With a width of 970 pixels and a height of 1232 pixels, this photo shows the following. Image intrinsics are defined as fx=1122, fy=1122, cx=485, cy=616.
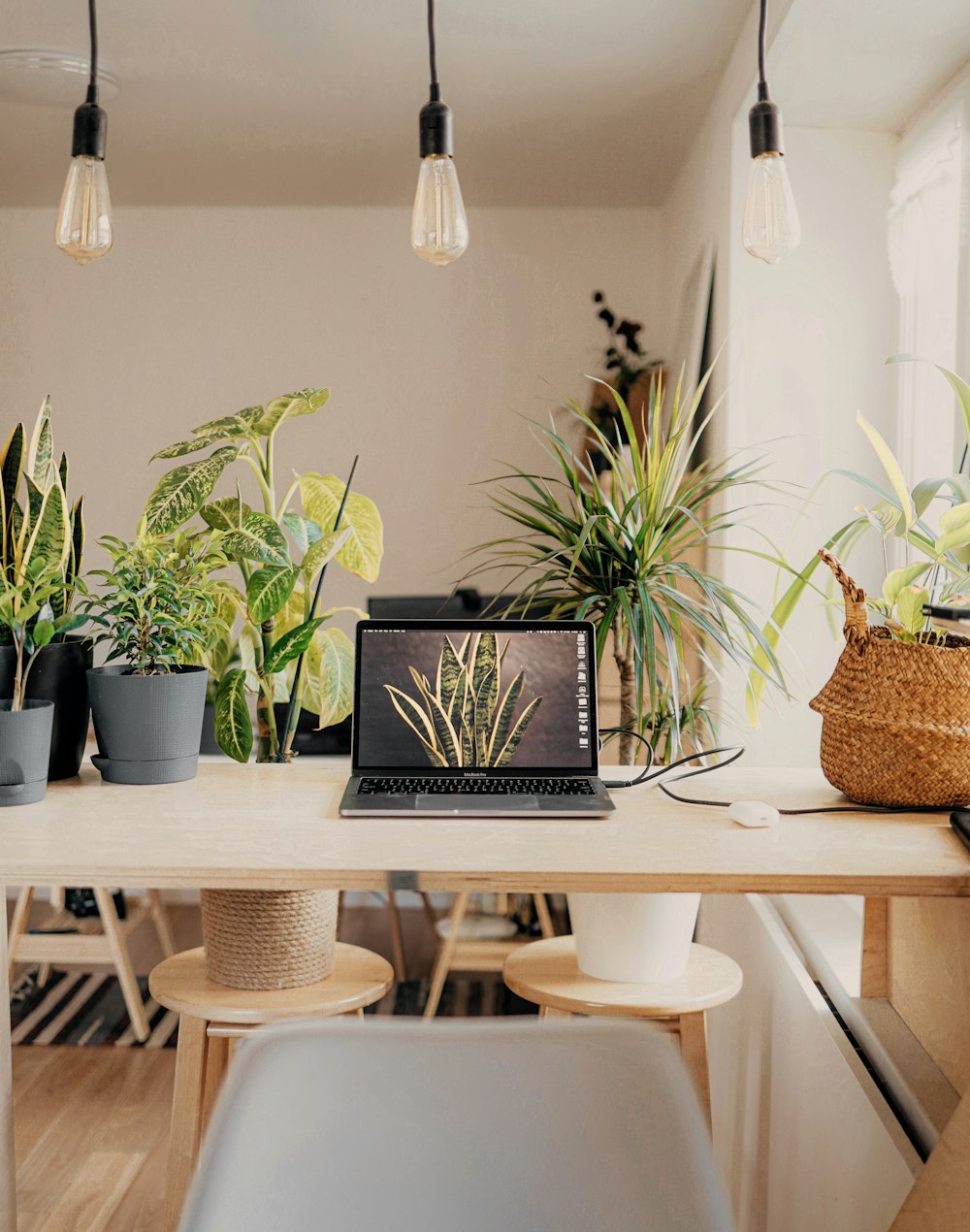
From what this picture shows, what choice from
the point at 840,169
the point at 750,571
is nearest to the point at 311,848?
the point at 750,571

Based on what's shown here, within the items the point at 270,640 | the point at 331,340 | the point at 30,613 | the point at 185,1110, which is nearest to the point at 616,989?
the point at 185,1110

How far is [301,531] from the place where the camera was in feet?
5.99

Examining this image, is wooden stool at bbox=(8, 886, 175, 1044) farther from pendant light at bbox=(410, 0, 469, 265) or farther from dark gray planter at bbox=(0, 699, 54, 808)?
pendant light at bbox=(410, 0, 469, 265)

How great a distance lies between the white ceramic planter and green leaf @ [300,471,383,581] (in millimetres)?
678

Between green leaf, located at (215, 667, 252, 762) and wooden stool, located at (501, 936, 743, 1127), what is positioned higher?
green leaf, located at (215, 667, 252, 762)

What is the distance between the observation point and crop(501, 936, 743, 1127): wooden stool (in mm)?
1590

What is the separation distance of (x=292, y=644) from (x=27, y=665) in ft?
1.24

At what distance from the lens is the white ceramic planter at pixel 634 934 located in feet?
5.31

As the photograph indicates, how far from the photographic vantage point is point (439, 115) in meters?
1.56

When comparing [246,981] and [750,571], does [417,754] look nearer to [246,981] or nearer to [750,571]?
[246,981]

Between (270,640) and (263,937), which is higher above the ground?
(270,640)

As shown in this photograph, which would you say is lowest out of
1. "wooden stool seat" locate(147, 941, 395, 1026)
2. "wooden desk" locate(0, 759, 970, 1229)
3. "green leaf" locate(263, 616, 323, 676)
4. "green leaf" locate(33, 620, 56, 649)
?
"wooden stool seat" locate(147, 941, 395, 1026)

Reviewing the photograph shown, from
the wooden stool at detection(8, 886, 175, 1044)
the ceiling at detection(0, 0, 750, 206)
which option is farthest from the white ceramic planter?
the ceiling at detection(0, 0, 750, 206)

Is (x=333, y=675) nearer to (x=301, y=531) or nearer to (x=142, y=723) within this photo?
(x=301, y=531)
